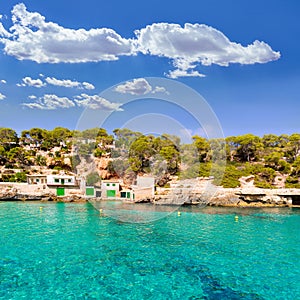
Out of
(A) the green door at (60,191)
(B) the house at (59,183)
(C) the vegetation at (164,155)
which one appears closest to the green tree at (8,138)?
(C) the vegetation at (164,155)

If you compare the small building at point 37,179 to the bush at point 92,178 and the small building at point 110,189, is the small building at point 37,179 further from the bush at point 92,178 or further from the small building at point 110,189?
the small building at point 110,189

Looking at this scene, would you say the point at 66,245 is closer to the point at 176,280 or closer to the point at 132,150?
the point at 176,280

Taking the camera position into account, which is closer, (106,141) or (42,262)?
(42,262)

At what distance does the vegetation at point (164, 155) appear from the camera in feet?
134

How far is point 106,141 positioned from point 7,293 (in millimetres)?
38296

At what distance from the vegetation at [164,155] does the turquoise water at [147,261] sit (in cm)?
2076

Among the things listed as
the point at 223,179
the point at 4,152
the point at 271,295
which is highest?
the point at 4,152

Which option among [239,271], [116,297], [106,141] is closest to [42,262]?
[116,297]

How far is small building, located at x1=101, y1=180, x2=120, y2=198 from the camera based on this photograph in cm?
3903

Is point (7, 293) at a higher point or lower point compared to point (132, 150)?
lower

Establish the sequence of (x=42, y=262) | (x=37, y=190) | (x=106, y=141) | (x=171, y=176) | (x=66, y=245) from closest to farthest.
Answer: (x=42, y=262), (x=66, y=245), (x=37, y=190), (x=171, y=176), (x=106, y=141)

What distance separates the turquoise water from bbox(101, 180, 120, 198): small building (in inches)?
726

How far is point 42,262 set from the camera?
11.5m

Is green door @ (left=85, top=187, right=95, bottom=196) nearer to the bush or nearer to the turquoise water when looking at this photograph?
the bush
